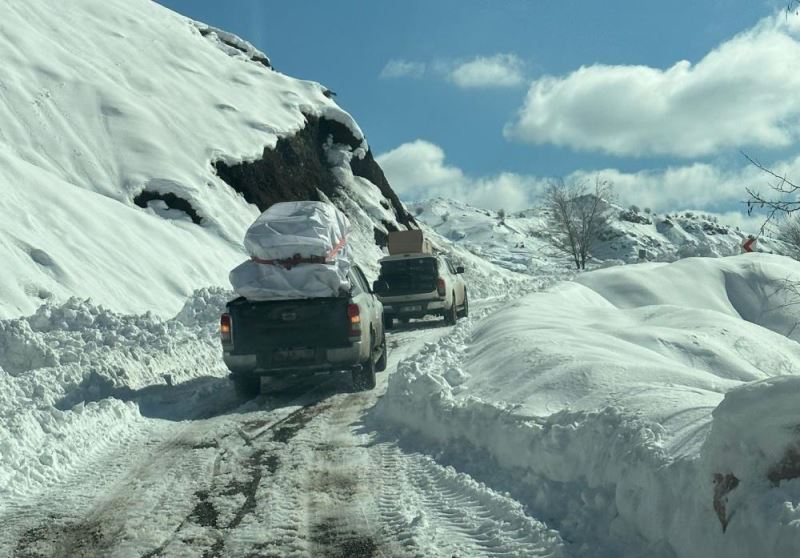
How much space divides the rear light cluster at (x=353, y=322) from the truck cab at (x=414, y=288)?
9.76 metres

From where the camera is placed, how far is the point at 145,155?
115 ft

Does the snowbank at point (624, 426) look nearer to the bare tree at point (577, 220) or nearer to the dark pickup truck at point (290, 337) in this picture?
the dark pickup truck at point (290, 337)

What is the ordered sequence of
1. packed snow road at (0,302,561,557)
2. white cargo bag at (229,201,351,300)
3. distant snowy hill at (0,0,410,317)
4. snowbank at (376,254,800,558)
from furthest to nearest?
1. distant snowy hill at (0,0,410,317)
2. white cargo bag at (229,201,351,300)
3. packed snow road at (0,302,561,557)
4. snowbank at (376,254,800,558)

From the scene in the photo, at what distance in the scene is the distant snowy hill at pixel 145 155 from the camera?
21656 millimetres

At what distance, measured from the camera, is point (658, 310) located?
17.8 m

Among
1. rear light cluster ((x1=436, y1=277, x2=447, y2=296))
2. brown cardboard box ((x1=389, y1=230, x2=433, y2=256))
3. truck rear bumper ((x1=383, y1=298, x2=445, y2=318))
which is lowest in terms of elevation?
truck rear bumper ((x1=383, y1=298, x2=445, y2=318))

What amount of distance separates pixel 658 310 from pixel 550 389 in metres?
10.4

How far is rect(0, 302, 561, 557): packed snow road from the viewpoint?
529 cm

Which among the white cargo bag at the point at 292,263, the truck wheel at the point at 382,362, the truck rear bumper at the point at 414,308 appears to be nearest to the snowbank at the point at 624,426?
the truck wheel at the point at 382,362

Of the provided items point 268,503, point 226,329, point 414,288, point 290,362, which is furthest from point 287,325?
point 414,288

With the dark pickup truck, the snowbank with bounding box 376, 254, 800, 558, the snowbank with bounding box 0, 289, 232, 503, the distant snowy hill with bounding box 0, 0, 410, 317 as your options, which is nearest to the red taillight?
the dark pickup truck

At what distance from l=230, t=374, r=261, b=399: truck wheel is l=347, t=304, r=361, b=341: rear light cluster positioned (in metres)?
1.49

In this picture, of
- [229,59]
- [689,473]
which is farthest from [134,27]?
[689,473]

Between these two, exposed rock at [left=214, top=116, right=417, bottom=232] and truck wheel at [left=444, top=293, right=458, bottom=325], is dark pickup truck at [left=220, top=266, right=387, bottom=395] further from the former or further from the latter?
exposed rock at [left=214, top=116, right=417, bottom=232]
